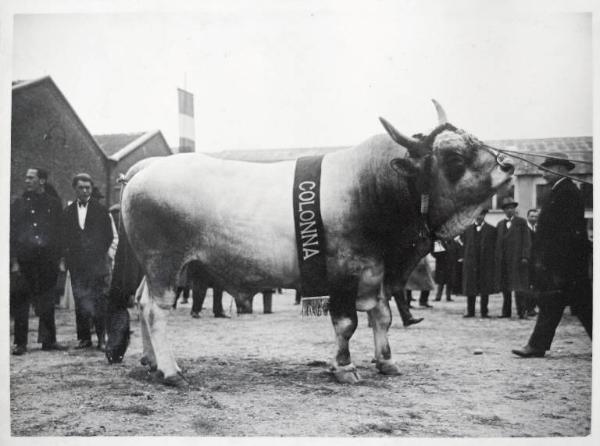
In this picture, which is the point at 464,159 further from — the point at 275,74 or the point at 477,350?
the point at 477,350

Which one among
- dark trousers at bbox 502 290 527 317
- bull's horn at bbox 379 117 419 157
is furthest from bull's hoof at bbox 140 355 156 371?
dark trousers at bbox 502 290 527 317

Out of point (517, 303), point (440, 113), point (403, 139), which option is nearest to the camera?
point (403, 139)

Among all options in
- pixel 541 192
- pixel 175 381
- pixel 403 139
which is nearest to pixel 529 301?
pixel 541 192

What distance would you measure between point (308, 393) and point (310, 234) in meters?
1.14

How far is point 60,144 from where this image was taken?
5.12m

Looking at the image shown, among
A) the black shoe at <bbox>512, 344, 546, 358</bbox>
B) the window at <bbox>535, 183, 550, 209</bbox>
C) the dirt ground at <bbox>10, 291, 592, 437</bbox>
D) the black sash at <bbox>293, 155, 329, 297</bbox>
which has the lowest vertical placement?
the dirt ground at <bbox>10, 291, 592, 437</bbox>

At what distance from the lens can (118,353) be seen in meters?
4.80

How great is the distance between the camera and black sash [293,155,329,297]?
4008mm

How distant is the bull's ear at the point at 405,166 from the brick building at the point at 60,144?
217 centimetres

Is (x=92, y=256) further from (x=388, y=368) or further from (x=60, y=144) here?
(x=388, y=368)

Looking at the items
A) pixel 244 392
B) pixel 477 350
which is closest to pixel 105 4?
pixel 244 392

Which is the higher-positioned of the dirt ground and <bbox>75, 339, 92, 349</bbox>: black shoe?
<bbox>75, 339, 92, 349</bbox>: black shoe

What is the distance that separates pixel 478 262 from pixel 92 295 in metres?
5.04

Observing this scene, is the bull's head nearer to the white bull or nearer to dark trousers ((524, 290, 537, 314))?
the white bull
